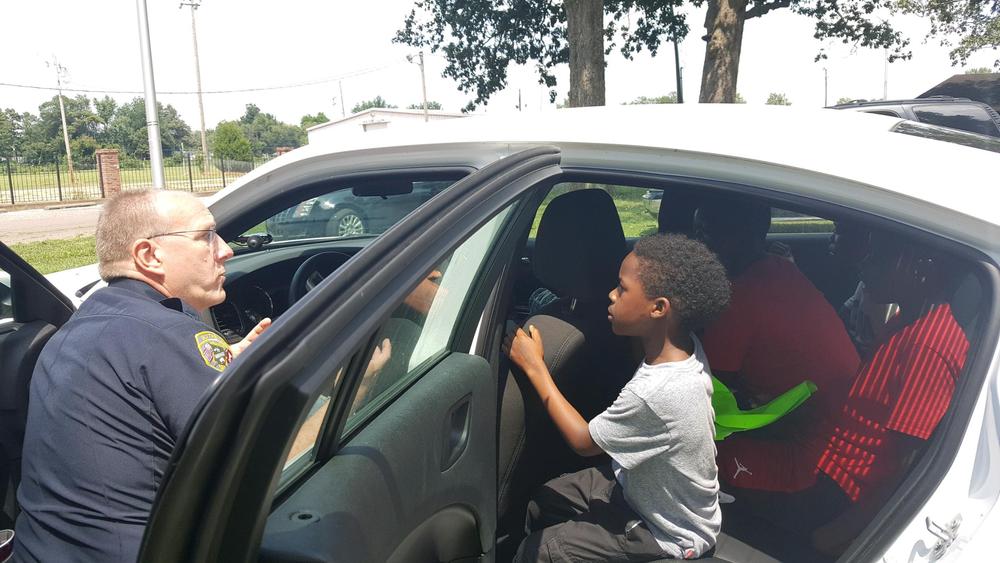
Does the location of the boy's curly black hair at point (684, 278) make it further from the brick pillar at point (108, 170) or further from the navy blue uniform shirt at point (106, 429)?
the brick pillar at point (108, 170)

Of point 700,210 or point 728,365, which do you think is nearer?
point 728,365

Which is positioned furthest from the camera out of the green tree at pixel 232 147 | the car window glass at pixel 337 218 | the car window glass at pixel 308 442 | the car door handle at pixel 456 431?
the green tree at pixel 232 147

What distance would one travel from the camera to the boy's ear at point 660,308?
191 centimetres

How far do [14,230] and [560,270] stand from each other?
60.3 ft

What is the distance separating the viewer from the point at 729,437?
220 cm

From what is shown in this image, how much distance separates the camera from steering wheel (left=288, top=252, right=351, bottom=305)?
3.25 meters

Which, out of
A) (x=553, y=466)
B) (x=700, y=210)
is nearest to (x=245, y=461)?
(x=553, y=466)

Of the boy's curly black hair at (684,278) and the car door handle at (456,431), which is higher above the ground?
the boy's curly black hair at (684,278)

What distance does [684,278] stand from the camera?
Result: 1910 mm

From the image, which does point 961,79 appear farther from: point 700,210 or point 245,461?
point 245,461

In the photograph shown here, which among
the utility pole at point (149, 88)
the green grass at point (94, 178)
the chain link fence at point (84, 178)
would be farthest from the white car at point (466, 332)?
the green grass at point (94, 178)

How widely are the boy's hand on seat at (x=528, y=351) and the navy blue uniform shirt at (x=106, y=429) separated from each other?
2.80 feet

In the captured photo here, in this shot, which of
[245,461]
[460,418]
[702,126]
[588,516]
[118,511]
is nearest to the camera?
[245,461]

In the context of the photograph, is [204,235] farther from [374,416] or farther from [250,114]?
[250,114]
